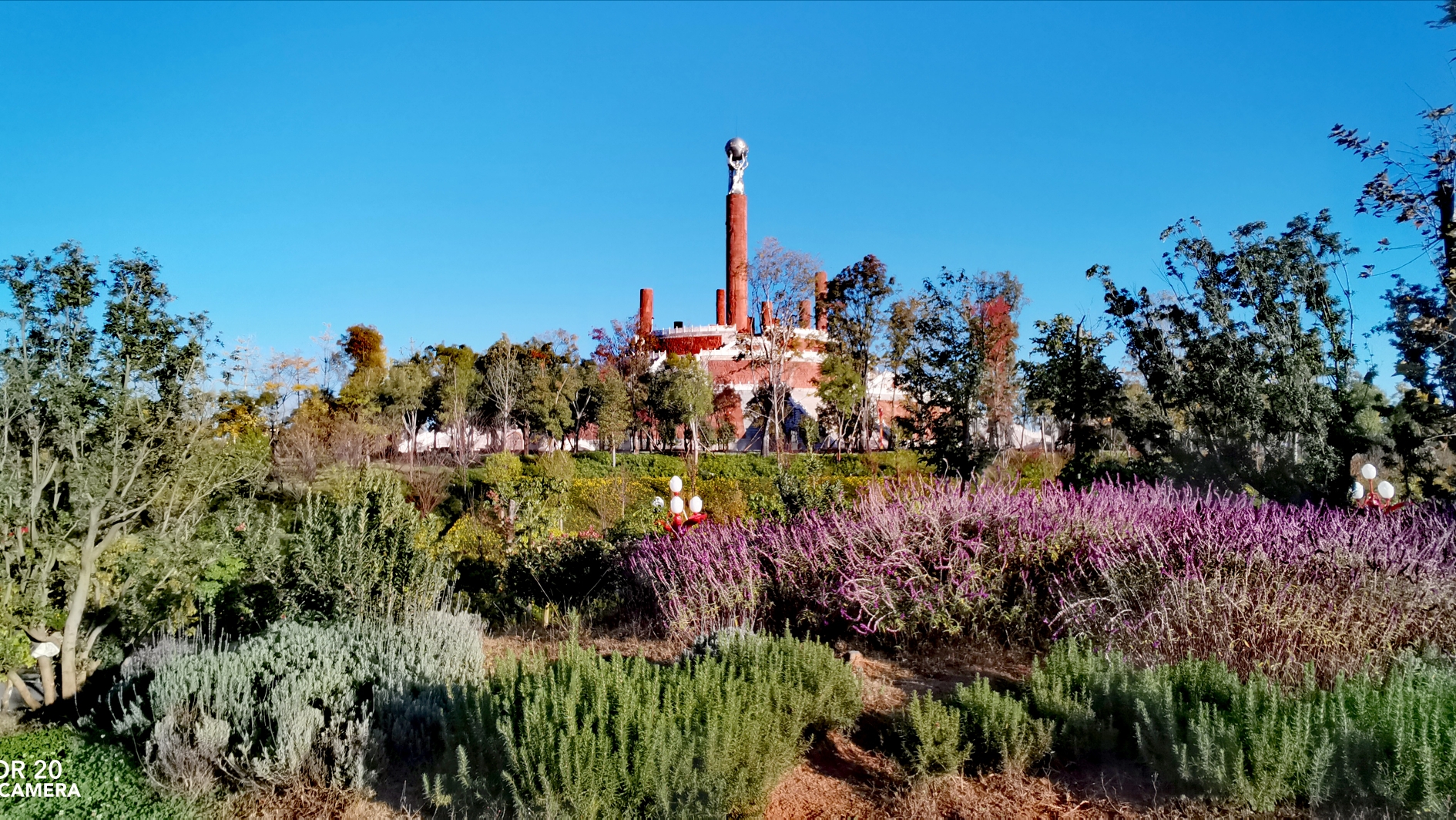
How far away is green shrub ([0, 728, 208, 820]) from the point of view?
3.64 m

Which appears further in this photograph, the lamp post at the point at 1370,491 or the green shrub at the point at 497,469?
the green shrub at the point at 497,469

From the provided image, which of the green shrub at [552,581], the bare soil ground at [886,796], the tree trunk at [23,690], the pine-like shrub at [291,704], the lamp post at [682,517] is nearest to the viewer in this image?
the bare soil ground at [886,796]

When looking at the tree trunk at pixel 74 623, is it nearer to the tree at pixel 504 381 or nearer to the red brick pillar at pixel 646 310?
the tree at pixel 504 381

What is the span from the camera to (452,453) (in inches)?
1036

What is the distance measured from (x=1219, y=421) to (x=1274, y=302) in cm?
160

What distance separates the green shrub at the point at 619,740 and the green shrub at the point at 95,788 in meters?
1.33

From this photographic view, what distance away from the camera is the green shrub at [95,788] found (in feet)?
11.9

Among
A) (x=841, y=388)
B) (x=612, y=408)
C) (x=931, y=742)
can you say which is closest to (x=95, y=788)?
(x=931, y=742)

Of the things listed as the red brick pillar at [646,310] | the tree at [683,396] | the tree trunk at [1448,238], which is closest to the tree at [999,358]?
the tree trunk at [1448,238]

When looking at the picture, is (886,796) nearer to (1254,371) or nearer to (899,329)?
(1254,371)

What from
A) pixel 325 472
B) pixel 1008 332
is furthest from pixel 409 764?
pixel 1008 332

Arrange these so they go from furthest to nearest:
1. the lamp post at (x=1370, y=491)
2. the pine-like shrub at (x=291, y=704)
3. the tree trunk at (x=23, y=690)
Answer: the lamp post at (x=1370, y=491), the tree trunk at (x=23, y=690), the pine-like shrub at (x=291, y=704)

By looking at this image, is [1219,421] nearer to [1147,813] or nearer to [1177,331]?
[1177,331]

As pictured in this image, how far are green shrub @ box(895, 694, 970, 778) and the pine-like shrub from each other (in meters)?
2.07
